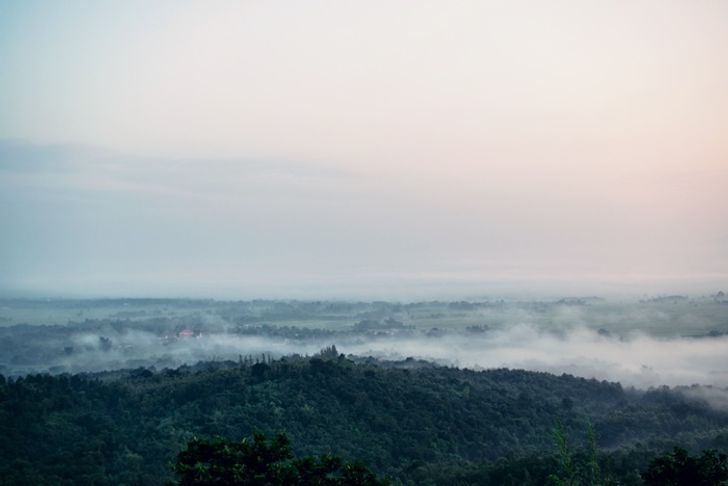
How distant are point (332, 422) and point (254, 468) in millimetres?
67927

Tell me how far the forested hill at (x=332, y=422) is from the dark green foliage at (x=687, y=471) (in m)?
31.3

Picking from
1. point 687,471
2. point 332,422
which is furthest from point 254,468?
point 332,422

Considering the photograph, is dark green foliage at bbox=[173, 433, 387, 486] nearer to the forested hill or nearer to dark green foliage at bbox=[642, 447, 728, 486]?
dark green foliage at bbox=[642, 447, 728, 486]

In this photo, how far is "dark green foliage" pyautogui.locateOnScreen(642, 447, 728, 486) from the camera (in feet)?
153

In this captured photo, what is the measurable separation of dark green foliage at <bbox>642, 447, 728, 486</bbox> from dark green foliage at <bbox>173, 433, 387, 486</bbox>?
1661cm

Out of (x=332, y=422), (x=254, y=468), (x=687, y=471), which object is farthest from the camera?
(x=332, y=422)

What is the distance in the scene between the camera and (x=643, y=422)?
138250mm

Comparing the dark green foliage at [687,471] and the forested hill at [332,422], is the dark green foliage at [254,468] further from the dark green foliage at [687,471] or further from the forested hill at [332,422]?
the forested hill at [332,422]

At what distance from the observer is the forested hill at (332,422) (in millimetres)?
86250

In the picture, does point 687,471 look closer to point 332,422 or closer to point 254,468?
point 254,468

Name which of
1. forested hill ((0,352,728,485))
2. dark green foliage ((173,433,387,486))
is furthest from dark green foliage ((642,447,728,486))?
forested hill ((0,352,728,485))

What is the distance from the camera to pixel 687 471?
156ft

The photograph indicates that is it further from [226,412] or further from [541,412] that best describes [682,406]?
[226,412]

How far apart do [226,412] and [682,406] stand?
88217 millimetres
